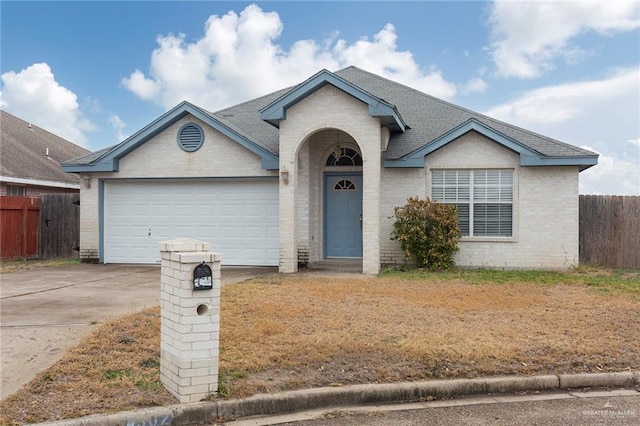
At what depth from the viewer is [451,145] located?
14.7m

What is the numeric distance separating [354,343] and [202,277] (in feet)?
7.68

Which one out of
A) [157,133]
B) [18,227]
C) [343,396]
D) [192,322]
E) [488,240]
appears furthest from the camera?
[18,227]

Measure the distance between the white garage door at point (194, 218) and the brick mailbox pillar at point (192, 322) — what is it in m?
9.94

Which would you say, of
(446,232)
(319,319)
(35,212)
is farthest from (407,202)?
(35,212)

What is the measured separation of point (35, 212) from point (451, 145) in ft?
45.1

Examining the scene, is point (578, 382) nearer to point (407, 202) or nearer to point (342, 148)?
point (407, 202)

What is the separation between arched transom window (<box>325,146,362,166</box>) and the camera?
51.4 feet

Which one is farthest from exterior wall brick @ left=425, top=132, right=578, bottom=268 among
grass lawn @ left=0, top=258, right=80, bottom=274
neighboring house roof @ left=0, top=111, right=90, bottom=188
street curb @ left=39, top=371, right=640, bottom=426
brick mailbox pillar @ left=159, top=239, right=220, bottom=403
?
neighboring house roof @ left=0, top=111, right=90, bottom=188

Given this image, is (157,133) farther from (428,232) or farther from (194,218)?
(428,232)

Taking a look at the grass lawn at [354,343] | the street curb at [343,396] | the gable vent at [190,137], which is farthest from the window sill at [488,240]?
the street curb at [343,396]

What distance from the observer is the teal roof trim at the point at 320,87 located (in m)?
13.3

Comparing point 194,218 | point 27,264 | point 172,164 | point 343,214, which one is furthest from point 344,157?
point 27,264

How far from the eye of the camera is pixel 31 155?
23766 mm

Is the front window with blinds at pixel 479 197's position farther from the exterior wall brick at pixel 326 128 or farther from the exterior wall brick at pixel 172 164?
the exterior wall brick at pixel 172 164
